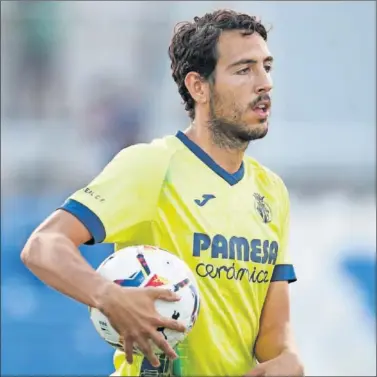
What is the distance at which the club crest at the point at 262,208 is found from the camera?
16.0 ft

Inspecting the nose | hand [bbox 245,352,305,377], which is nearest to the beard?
the nose

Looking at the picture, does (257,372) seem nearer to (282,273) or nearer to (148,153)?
(282,273)

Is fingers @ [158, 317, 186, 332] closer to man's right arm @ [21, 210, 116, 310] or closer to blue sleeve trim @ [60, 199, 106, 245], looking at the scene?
man's right arm @ [21, 210, 116, 310]

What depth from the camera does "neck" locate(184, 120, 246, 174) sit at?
4.88m

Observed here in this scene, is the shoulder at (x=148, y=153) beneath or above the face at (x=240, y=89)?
beneath

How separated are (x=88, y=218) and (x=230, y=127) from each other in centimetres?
85

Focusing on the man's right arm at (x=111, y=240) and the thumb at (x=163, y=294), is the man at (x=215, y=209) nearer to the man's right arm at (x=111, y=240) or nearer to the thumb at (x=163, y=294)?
the man's right arm at (x=111, y=240)

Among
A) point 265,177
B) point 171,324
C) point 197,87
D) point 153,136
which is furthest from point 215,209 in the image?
point 153,136

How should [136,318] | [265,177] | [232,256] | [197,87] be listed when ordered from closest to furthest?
[136,318], [232,256], [197,87], [265,177]

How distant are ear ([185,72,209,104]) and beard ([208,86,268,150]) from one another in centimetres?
5

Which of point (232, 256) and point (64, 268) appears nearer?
point (64, 268)

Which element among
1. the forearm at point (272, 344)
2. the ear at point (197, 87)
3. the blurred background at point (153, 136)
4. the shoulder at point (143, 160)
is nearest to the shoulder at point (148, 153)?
the shoulder at point (143, 160)

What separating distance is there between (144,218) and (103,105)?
27.1 ft

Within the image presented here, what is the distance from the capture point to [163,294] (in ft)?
13.1
